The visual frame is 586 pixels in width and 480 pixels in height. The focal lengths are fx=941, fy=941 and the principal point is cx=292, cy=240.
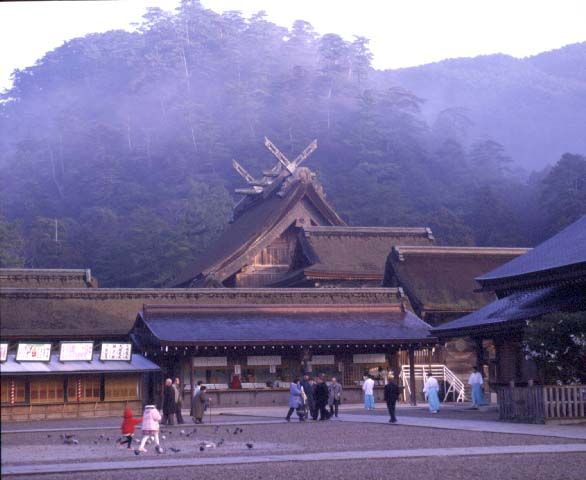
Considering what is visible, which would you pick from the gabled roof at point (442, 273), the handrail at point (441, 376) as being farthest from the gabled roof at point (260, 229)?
the handrail at point (441, 376)

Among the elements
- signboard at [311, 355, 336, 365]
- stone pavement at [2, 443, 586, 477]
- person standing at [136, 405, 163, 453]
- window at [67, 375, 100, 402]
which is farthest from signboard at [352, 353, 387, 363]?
stone pavement at [2, 443, 586, 477]

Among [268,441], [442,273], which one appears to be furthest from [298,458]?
[442,273]

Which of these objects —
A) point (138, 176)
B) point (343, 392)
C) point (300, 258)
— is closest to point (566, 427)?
point (343, 392)

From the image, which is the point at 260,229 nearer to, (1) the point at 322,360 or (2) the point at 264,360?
(1) the point at 322,360

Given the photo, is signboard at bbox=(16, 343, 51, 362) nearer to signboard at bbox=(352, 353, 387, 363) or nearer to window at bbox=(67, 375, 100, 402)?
window at bbox=(67, 375, 100, 402)

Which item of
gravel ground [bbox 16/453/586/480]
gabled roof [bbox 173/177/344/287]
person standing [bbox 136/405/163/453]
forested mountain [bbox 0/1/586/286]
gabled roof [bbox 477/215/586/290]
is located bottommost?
gravel ground [bbox 16/453/586/480]

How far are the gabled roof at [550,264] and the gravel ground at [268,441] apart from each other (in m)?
6.52

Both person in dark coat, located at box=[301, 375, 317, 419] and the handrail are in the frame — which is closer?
person in dark coat, located at box=[301, 375, 317, 419]

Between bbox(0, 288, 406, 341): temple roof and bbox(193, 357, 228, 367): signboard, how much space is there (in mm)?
4239

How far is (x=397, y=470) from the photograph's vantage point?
14.1 m

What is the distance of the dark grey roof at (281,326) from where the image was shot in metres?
38.7

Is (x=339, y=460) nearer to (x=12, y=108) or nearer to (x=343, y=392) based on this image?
(x=343, y=392)

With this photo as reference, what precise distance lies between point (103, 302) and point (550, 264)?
22.8m

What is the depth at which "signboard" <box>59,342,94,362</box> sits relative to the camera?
116ft
